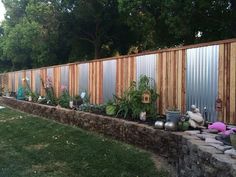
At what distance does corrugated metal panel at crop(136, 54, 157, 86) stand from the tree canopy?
584 cm

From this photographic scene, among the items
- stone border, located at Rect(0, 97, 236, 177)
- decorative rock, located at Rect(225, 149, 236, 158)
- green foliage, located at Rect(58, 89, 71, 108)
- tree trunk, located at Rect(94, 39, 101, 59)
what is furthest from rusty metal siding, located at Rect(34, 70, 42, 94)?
decorative rock, located at Rect(225, 149, 236, 158)

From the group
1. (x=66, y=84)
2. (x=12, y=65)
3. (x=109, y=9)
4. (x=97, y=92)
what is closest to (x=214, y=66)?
(x=97, y=92)

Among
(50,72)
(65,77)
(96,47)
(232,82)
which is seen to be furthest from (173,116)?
(96,47)

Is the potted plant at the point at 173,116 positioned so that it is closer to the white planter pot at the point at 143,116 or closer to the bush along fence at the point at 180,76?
the bush along fence at the point at 180,76

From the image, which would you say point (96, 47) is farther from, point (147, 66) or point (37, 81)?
point (147, 66)

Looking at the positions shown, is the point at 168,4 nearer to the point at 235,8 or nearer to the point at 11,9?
the point at 235,8

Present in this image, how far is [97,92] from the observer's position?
11.4 meters

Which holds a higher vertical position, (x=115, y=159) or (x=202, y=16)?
(x=202, y=16)

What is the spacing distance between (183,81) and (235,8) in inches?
339

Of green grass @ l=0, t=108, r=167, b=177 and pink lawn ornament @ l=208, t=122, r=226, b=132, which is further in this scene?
pink lawn ornament @ l=208, t=122, r=226, b=132

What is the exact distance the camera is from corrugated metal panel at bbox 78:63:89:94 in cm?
1215

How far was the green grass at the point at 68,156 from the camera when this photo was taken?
240 inches

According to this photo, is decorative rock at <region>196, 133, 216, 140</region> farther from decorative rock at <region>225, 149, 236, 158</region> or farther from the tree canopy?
the tree canopy

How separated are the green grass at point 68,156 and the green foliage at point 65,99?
2460 millimetres
